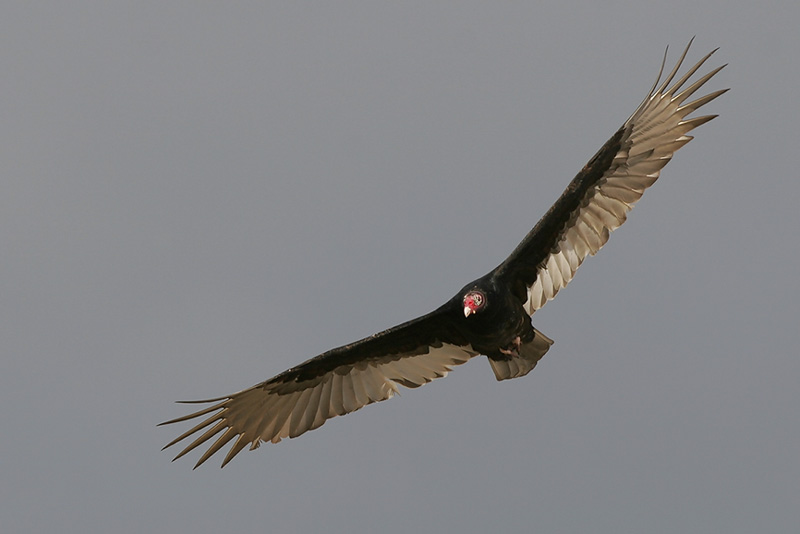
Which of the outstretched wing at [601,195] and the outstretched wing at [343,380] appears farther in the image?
the outstretched wing at [343,380]

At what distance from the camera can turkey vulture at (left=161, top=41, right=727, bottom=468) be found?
1158 cm

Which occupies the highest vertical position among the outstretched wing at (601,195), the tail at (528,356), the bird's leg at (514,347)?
the outstretched wing at (601,195)

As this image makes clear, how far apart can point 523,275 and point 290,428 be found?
252 centimetres

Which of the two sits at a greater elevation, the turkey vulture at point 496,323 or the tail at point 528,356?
the turkey vulture at point 496,323

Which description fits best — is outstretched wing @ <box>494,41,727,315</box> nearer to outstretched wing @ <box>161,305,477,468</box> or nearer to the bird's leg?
the bird's leg

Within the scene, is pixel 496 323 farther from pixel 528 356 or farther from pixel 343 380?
pixel 343 380

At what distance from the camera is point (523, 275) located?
1192cm

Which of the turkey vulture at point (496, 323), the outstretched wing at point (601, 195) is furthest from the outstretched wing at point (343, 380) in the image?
the outstretched wing at point (601, 195)

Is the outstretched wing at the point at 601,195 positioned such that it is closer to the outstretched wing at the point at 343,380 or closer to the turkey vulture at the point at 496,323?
the turkey vulture at the point at 496,323

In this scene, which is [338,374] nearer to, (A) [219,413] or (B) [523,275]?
(A) [219,413]

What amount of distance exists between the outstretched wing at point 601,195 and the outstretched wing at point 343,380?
0.94m

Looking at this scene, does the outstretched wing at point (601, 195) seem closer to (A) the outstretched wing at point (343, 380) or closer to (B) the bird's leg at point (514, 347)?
(B) the bird's leg at point (514, 347)

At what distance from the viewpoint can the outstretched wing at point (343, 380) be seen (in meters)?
12.3

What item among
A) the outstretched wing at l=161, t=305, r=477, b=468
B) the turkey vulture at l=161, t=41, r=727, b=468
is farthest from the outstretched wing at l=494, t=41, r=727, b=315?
the outstretched wing at l=161, t=305, r=477, b=468
